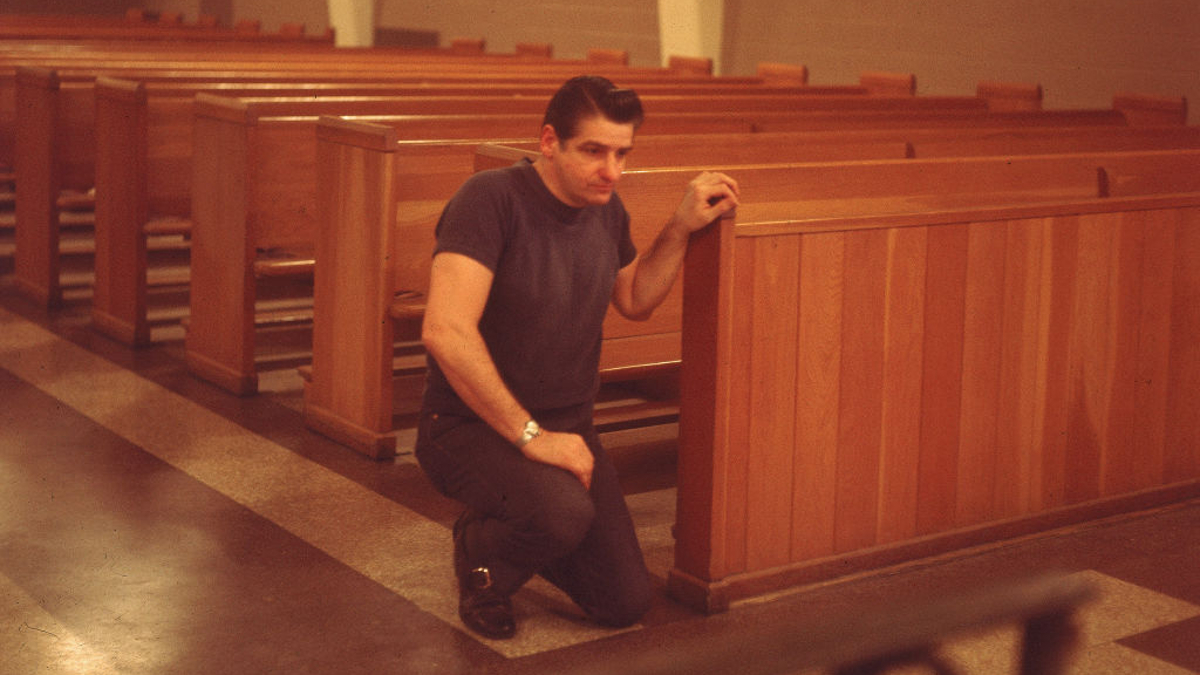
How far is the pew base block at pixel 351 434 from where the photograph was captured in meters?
4.34

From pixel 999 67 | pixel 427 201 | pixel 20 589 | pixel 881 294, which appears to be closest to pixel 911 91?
pixel 999 67

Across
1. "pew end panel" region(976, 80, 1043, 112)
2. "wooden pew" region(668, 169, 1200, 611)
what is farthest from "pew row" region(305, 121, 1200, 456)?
"pew end panel" region(976, 80, 1043, 112)

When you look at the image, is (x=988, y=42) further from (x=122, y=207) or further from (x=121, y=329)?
(x=121, y=329)

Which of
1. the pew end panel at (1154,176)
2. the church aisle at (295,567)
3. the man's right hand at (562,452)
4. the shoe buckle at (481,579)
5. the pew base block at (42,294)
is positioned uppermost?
the pew end panel at (1154,176)

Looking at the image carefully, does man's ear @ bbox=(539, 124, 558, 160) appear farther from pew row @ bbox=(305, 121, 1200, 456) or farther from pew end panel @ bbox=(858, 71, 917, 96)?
pew end panel @ bbox=(858, 71, 917, 96)

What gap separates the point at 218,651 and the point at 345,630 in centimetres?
26

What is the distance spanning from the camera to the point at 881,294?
11.3 ft

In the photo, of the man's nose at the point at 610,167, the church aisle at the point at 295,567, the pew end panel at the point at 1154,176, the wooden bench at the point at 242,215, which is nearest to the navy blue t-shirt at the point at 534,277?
the man's nose at the point at 610,167

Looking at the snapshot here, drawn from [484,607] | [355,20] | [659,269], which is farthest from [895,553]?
[355,20]

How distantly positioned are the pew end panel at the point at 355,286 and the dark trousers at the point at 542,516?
1.21 m

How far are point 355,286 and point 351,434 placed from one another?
1.42 feet

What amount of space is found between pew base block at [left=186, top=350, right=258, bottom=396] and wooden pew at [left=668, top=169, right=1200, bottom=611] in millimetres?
2119

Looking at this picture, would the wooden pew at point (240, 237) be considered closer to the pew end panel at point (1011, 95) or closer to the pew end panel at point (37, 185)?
the pew end panel at point (37, 185)

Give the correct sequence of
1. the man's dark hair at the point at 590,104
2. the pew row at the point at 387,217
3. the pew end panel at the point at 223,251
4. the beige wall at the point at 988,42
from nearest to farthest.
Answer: the man's dark hair at the point at 590,104 < the pew row at the point at 387,217 < the pew end panel at the point at 223,251 < the beige wall at the point at 988,42
